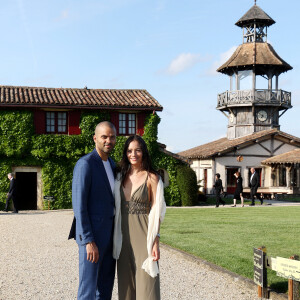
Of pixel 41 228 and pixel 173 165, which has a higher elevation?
pixel 173 165

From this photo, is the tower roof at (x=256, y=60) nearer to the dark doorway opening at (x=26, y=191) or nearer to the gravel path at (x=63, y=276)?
the dark doorway opening at (x=26, y=191)

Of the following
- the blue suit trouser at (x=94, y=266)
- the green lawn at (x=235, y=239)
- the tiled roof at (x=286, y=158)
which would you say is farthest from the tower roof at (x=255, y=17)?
the blue suit trouser at (x=94, y=266)

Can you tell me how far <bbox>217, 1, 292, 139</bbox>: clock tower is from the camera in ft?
129

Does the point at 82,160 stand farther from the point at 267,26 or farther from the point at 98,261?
the point at 267,26

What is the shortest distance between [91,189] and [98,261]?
2.32 ft

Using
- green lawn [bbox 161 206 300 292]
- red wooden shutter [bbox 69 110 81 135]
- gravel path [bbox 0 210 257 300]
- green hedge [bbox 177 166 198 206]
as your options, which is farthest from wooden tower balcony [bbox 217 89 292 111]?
gravel path [bbox 0 210 257 300]

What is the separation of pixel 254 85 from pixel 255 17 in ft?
17.9

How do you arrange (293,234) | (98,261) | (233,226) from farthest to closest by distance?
(233,226), (293,234), (98,261)

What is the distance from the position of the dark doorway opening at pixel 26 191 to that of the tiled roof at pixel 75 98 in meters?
4.80

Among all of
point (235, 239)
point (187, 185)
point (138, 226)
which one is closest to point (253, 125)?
point (187, 185)

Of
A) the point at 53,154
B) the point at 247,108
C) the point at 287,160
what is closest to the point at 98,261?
the point at 53,154

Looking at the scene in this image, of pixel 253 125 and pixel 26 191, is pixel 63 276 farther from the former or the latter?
pixel 253 125

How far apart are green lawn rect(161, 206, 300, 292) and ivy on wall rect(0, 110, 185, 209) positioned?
10387 mm

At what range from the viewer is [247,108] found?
40344 millimetres
